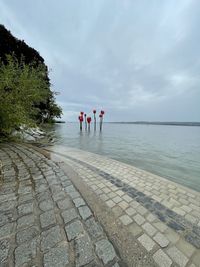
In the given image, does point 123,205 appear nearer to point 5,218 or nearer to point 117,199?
point 117,199

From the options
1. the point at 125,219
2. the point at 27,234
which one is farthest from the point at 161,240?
the point at 27,234

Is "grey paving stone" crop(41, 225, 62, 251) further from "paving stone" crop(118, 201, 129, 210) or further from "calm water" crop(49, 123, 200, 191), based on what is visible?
"calm water" crop(49, 123, 200, 191)

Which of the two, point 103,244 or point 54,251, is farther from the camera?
point 103,244

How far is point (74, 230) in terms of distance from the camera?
5.79 feet

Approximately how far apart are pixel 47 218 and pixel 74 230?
43cm

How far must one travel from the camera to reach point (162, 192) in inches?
137

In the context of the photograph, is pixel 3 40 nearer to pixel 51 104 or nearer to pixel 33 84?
pixel 51 104

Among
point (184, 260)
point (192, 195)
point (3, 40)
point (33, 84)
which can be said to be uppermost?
point (3, 40)

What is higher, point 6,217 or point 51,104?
point 51,104

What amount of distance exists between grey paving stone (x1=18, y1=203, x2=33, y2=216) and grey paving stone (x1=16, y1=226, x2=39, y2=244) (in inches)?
13.4

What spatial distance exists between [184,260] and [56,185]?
7.83 ft

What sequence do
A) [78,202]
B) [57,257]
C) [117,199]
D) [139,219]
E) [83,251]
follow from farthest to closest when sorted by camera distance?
[117,199], [78,202], [139,219], [83,251], [57,257]

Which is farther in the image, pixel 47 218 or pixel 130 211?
pixel 130 211

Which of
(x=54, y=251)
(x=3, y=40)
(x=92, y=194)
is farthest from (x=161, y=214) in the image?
(x=3, y=40)
